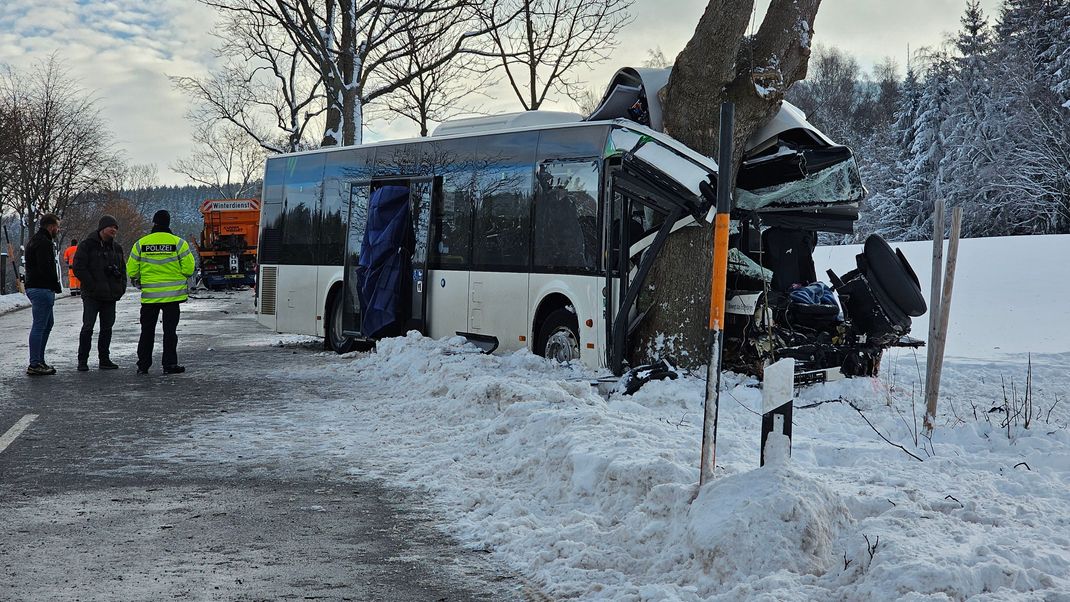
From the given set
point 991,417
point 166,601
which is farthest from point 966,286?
point 166,601

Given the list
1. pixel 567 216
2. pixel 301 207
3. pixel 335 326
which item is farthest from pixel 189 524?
pixel 301 207

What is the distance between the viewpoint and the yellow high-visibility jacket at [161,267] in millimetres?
12828

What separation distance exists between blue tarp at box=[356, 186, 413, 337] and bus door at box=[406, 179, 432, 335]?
107mm

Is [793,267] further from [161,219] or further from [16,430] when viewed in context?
[161,219]

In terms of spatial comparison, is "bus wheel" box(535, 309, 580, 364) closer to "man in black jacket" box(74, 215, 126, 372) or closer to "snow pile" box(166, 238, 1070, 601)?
"snow pile" box(166, 238, 1070, 601)

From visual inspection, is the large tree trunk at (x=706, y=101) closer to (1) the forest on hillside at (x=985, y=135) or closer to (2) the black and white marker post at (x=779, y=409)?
(2) the black and white marker post at (x=779, y=409)

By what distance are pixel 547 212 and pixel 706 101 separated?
238 centimetres

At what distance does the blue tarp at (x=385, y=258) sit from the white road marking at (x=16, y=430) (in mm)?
5483

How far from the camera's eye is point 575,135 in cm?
1149

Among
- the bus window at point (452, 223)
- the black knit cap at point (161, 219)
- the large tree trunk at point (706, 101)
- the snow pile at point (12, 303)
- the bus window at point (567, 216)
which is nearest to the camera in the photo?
the large tree trunk at point (706, 101)

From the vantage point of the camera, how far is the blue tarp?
561 inches

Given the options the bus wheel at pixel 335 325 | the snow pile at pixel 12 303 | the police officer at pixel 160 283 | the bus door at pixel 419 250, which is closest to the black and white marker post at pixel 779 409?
the bus door at pixel 419 250

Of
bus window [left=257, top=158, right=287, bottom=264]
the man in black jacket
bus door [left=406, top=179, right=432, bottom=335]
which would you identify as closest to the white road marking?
the man in black jacket

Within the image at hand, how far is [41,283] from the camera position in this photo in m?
12.9
